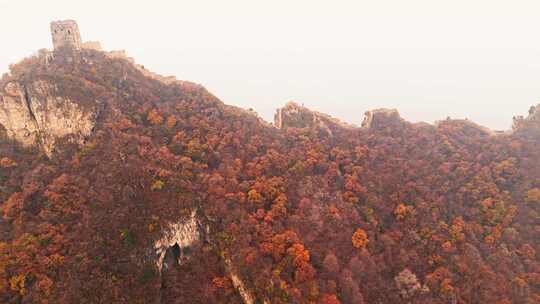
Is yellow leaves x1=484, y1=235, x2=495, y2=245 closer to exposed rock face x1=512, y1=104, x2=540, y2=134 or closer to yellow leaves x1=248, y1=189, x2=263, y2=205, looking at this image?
exposed rock face x1=512, y1=104, x2=540, y2=134

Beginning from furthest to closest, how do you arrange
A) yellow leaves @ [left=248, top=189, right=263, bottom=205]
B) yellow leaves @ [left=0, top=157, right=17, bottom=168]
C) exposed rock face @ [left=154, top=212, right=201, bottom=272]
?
1. yellow leaves @ [left=248, top=189, right=263, bottom=205]
2. yellow leaves @ [left=0, top=157, right=17, bottom=168]
3. exposed rock face @ [left=154, top=212, right=201, bottom=272]

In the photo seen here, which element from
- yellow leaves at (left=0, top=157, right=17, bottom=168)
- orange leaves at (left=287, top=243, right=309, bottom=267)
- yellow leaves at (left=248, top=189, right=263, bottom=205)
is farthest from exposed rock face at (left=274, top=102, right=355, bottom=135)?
yellow leaves at (left=0, top=157, right=17, bottom=168)

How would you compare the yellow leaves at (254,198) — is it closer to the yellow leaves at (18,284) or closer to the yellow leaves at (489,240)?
the yellow leaves at (18,284)

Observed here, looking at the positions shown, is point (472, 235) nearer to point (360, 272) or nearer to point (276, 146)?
point (360, 272)

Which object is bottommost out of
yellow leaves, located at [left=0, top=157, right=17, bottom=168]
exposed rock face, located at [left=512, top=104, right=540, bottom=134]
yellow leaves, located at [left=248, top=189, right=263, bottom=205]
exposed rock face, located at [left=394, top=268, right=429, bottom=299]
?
exposed rock face, located at [left=394, top=268, right=429, bottom=299]

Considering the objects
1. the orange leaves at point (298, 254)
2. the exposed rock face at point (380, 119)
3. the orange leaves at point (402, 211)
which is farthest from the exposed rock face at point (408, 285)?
the exposed rock face at point (380, 119)

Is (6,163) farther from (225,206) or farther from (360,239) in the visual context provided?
(360,239)

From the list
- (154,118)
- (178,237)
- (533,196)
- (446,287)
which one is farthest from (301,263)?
(533,196)
